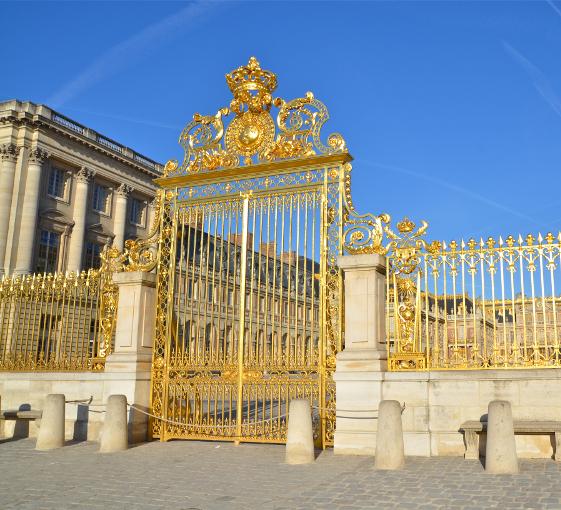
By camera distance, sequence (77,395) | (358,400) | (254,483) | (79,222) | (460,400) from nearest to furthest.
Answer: (254,483) → (460,400) → (358,400) → (77,395) → (79,222)

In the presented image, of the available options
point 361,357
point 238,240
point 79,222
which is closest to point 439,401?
point 361,357

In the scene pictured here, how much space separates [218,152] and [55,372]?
589 cm

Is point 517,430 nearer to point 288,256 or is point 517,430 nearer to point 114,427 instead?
point 288,256

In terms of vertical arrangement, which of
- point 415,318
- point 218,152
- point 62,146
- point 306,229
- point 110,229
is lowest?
point 415,318

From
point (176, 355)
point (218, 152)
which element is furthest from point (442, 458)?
point (218, 152)

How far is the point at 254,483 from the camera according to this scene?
8.22 m

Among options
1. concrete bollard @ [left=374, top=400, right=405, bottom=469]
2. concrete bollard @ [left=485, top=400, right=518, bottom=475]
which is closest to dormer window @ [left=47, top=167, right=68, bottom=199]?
concrete bollard @ [left=374, top=400, right=405, bottom=469]

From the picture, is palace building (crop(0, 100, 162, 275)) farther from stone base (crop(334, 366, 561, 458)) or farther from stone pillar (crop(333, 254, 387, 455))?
stone base (crop(334, 366, 561, 458))

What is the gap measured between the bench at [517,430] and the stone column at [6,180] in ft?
106

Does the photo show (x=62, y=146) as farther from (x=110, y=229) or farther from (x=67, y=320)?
(x=67, y=320)

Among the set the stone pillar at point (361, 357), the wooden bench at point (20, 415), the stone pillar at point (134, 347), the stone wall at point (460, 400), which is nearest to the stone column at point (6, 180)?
the wooden bench at point (20, 415)

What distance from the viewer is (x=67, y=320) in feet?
47.7

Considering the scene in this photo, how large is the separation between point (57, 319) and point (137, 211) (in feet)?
108

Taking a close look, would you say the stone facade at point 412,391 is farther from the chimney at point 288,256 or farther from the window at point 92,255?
the window at point 92,255
